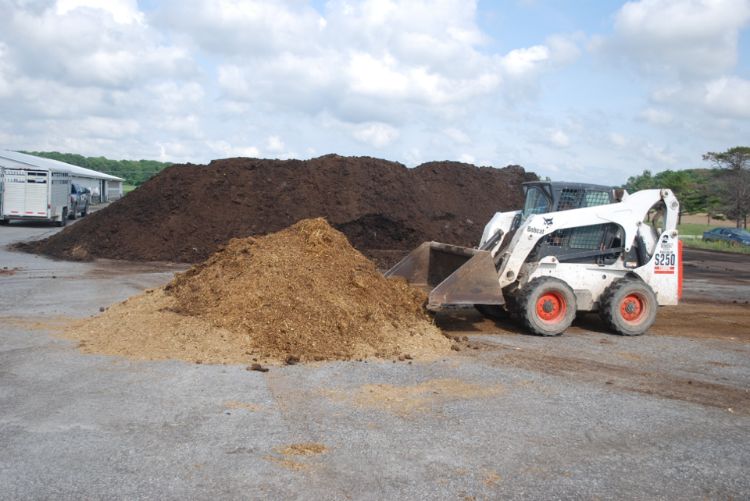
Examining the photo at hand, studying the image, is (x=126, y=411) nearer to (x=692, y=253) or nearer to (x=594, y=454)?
(x=594, y=454)

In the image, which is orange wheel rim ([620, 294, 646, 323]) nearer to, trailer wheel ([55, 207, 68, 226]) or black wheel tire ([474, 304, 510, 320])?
black wheel tire ([474, 304, 510, 320])

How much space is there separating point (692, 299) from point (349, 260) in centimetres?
919

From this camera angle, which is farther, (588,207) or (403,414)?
(588,207)

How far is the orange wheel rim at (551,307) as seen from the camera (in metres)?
10.5

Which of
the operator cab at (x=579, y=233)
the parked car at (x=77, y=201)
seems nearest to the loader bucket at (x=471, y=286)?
the operator cab at (x=579, y=233)

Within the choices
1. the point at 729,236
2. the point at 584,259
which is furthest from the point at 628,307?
the point at 729,236

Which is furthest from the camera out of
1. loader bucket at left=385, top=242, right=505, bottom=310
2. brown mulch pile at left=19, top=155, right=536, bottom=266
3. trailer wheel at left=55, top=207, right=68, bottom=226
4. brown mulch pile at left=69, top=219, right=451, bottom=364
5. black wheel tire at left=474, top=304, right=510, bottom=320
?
trailer wheel at left=55, top=207, right=68, bottom=226

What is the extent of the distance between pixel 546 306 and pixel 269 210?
14.8m

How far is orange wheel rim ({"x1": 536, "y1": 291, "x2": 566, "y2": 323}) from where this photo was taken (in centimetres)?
1049

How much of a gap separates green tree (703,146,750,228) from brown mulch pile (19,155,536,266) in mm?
27069

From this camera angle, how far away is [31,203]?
30.9 m

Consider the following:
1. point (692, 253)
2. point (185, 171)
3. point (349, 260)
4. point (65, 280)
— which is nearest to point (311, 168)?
point (185, 171)

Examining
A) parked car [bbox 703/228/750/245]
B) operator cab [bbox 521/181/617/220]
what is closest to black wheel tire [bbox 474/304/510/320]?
operator cab [bbox 521/181/617/220]

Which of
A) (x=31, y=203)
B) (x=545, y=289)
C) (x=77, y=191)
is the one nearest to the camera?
(x=545, y=289)
